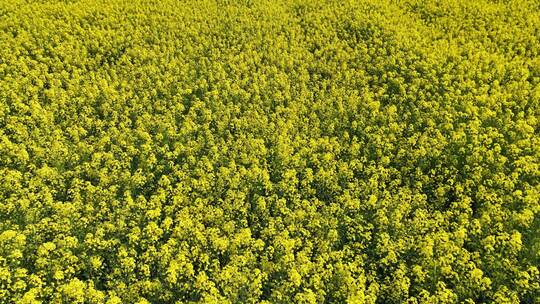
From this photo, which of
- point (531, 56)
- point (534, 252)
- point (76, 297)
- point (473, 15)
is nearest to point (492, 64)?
point (531, 56)

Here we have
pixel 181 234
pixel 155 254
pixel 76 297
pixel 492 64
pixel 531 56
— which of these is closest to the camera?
pixel 76 297

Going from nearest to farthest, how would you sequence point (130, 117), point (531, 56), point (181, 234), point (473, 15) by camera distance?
point (181, 234) < point (130, 117) < point (531, 56) < point (473, 15)

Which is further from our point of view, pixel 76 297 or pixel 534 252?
pixel 534 252

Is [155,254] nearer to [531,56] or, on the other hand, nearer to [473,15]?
[531,56]

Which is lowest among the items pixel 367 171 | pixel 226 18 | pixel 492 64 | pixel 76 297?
pixel 76 297

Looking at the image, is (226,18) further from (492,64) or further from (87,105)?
(492,64)

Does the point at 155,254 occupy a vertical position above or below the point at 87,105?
below
